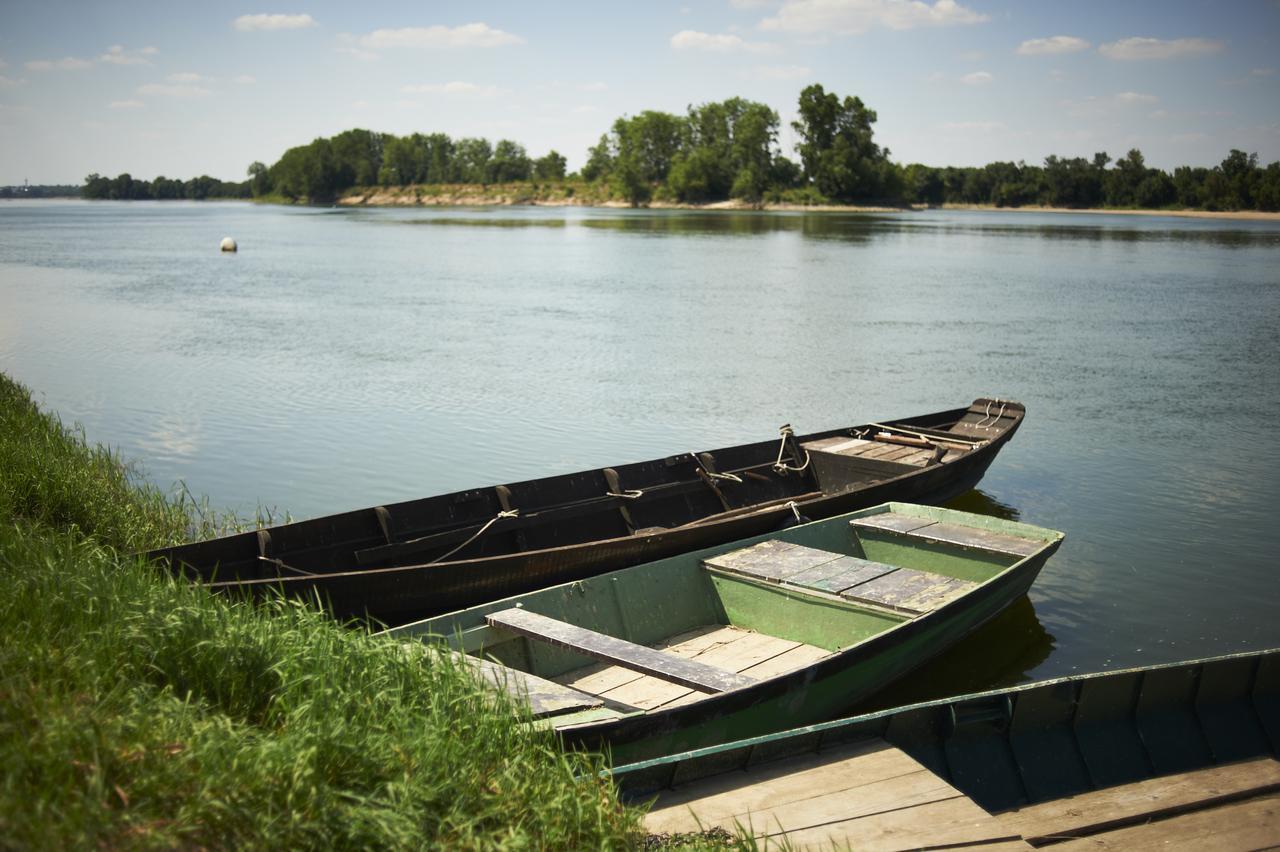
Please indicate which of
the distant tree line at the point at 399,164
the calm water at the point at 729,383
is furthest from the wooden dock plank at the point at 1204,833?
the distant tree line at the point at 399,164

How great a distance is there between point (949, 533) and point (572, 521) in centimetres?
355

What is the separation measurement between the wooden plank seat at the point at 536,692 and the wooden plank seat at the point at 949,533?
14.9 ft

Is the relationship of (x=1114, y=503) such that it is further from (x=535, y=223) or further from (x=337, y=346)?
(x=535, y=223)

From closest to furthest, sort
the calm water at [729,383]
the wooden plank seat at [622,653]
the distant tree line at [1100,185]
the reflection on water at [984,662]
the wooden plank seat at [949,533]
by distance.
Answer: the wooden plank seat at [622,653], the reflection on water at [984,662], the wooden plank seat at [949,533], the calm water at [729,383], the distant tree line at [1100,185]

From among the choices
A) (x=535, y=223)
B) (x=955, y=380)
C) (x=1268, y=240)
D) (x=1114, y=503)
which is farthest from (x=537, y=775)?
(x=535, y=223)

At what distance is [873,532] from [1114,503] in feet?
19.1

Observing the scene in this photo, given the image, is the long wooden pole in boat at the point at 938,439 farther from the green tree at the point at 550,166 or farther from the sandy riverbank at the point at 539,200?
the green tree at the point at 550,166

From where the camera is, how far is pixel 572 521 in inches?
385

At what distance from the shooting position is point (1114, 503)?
13781 mm

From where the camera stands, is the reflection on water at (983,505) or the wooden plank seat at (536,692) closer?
the wooden plank seat at (536,692)

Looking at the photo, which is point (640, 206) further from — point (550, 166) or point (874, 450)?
point (874, 450)

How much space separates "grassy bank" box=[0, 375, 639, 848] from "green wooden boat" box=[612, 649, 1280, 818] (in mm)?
1033

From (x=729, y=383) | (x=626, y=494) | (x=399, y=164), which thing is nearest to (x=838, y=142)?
(x=399, y=164)

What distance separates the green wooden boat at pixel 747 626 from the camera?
233 inches
